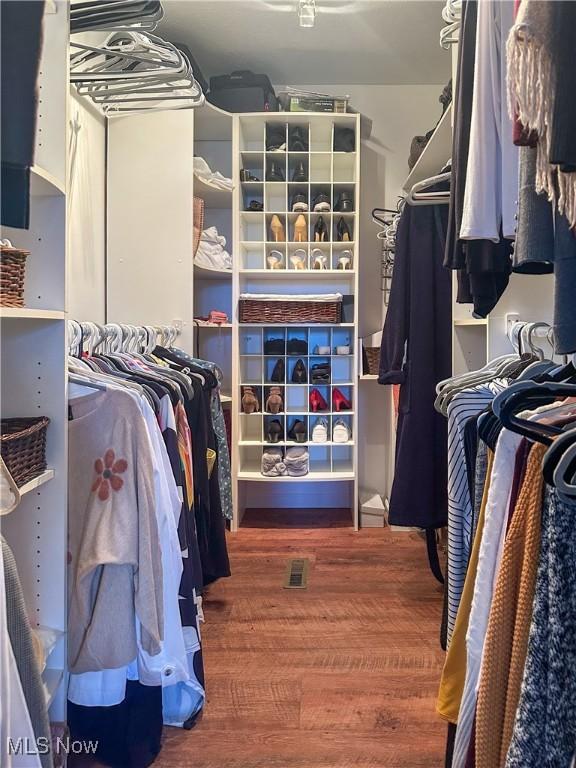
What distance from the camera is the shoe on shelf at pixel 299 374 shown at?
128 inches

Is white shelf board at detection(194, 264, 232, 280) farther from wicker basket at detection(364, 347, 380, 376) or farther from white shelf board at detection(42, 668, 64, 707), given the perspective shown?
white shelf board at detection(42, 668, 64, 707)

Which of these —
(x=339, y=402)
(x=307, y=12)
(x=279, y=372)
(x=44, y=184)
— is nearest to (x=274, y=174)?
(x=307, y=12)

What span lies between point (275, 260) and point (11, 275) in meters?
2.27

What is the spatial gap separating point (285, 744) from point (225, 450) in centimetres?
115

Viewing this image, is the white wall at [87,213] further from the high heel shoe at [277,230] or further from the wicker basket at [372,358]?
the wicker basket at [372,358]

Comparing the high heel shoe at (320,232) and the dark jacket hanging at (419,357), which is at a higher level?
the high heel shoe at (320,232)

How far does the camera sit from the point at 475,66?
45.6 inches

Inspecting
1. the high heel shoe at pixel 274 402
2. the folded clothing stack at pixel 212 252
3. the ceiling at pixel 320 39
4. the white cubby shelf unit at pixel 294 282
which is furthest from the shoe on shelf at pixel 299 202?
the high heel shoe at pixel 274 402

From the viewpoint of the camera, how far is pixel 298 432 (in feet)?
10.7

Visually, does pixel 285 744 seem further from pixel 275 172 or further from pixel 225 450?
pixel 275 172

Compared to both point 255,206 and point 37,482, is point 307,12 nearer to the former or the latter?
point 255,206

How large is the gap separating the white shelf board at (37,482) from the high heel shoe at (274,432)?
2.06 meters

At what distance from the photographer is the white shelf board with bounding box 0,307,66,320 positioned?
0.96m

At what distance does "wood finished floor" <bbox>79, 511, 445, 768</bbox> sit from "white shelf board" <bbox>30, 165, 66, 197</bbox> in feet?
4.49
